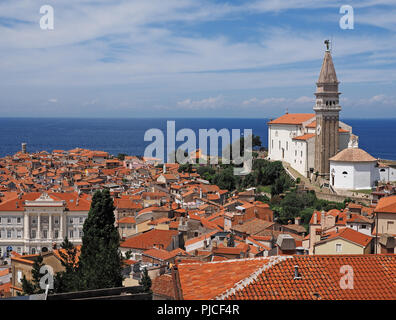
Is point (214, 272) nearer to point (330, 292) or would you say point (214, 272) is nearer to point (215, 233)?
point (330, 292)

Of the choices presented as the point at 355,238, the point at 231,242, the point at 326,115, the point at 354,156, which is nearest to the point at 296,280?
the point at 355,238

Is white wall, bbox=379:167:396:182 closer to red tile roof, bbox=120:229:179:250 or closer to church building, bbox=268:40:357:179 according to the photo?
church building, bbox=268:40:357:179

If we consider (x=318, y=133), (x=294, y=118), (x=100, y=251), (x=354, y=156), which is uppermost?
(x=294, y=118)

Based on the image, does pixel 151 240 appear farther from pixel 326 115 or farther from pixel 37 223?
pixel 326 115

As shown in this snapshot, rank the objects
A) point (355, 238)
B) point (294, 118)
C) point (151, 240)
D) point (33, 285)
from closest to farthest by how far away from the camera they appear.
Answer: point (33, 285)
point (355, 238)
point (151, 240)
point (294, 118)

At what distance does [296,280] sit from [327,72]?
37.5 metres

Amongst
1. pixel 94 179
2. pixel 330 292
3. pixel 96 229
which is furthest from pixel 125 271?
pixel 94 179

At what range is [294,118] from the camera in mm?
52812

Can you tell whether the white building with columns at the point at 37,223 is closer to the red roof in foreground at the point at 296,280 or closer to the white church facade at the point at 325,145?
the white church facade at the point at 325,145

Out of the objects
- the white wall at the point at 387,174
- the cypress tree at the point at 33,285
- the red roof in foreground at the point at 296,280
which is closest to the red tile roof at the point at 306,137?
the white wall at the point at 387,174

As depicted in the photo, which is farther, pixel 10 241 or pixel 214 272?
pixel 10 241

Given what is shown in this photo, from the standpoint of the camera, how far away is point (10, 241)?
3538cm
